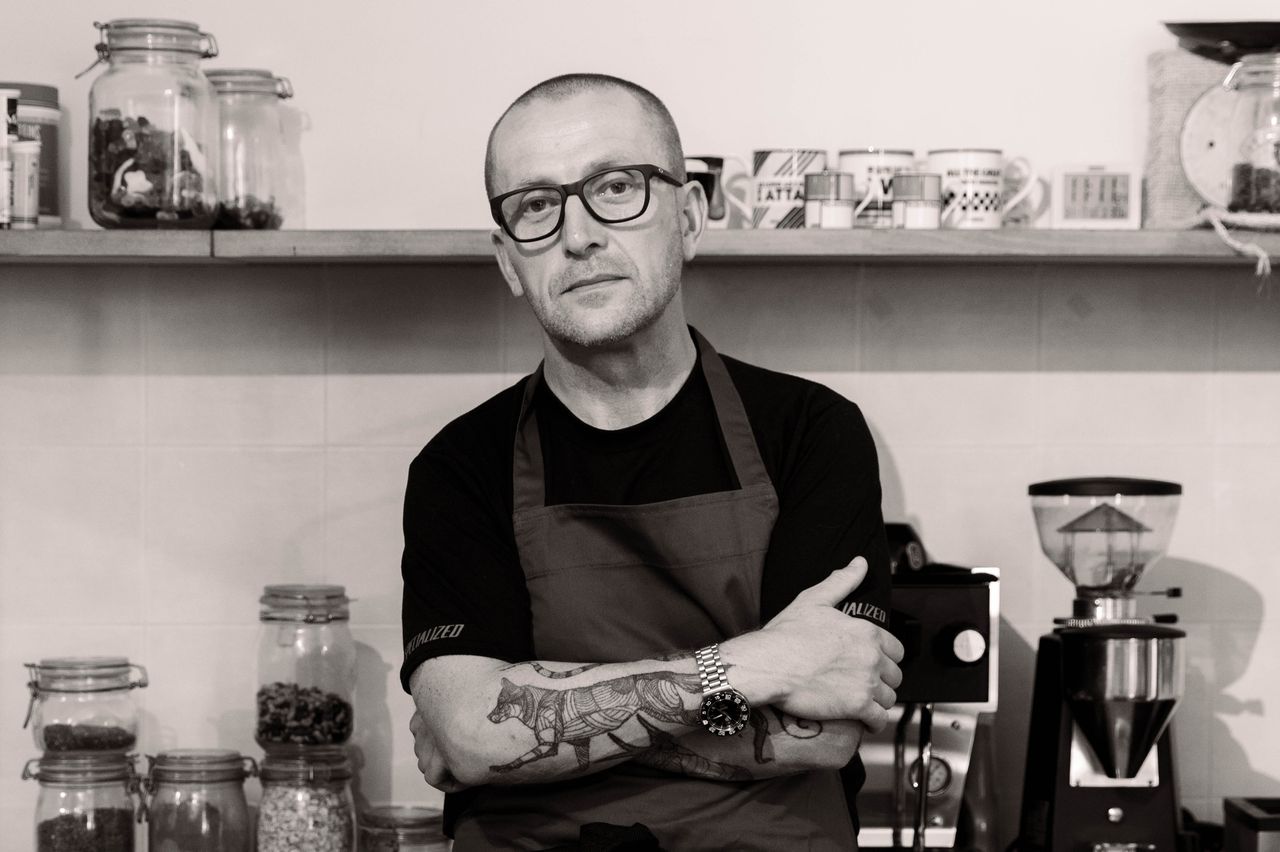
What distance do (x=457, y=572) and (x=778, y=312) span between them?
34.5 inches

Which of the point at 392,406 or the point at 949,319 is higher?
the point at 949,319

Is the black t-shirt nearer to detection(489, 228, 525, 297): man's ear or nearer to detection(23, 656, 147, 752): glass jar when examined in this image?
detection(489, 228, 525, 297): man's ear

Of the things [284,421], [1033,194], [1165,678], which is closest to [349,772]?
[284,421]

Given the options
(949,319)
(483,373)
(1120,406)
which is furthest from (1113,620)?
(483,373)

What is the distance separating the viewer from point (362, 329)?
8.14ft

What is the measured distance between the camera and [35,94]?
2.33m

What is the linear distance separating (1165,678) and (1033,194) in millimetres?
781

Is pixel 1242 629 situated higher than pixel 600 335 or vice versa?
pixel 600 335

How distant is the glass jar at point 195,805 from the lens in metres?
2.25

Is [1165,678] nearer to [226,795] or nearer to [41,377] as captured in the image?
[226,795]

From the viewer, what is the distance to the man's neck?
184cm

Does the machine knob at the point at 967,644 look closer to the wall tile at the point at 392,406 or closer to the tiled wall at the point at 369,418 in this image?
the tiled wall at the point at 369,418

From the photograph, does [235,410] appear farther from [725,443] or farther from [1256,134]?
[1256,134]

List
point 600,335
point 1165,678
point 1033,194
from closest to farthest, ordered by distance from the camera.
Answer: point 600,335, point 1165,678, point 1033,194
